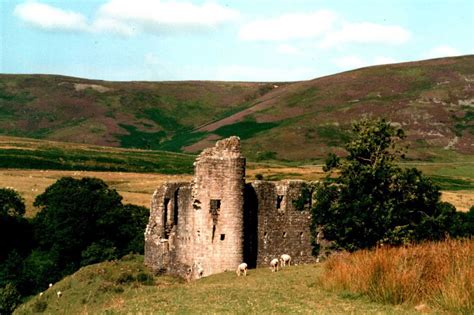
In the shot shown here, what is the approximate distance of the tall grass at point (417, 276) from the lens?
15422 millimetres

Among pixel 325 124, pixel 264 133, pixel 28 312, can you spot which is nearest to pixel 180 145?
pixel 264 133

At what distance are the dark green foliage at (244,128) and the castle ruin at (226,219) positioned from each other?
136332mm

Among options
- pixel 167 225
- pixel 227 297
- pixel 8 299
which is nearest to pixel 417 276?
pixel 227 297

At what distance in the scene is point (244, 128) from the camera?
182375mm

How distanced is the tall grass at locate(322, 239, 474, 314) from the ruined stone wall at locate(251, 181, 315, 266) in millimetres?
13847

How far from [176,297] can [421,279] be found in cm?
752

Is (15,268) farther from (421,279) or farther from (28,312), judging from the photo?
(421,279)

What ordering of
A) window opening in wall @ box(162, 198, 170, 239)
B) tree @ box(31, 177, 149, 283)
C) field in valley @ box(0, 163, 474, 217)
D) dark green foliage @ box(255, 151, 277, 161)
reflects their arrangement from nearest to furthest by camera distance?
window opening in wall @ box(162, 198, 170, 239), tree @ box(31, 177, 149, 283), field in valley @ box(0, 163, 474, 217), dark green foliage @ box(255, 151, 277, 161)

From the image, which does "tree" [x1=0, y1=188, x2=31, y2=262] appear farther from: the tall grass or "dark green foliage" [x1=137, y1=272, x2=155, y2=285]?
the tall grass

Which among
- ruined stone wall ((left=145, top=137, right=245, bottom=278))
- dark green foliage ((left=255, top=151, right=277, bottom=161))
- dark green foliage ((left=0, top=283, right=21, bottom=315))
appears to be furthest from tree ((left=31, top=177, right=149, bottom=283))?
dark green foliage ((left=255, top=151, right=277, bottom=161))

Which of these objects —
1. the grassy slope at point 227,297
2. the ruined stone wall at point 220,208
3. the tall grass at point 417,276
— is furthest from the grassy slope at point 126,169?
the tall grass at point 417,276

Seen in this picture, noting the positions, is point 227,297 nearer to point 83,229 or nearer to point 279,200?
point 279,200

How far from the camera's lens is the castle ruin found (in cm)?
3209

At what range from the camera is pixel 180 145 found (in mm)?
188750
